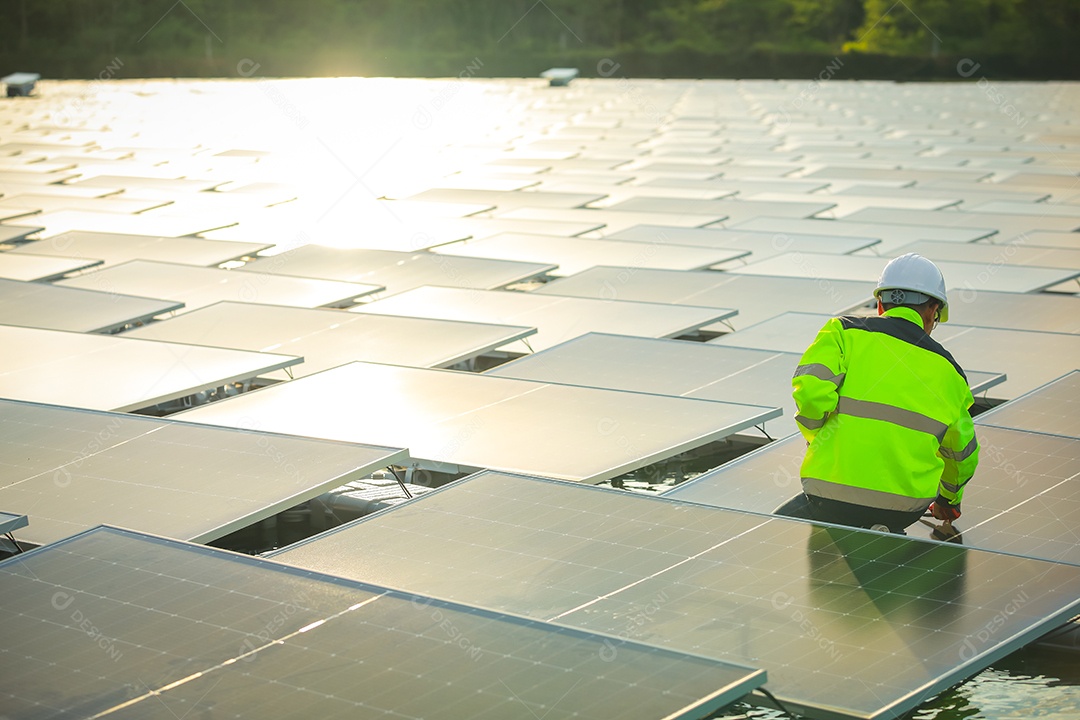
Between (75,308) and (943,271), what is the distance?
29.3ft

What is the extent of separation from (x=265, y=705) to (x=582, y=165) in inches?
986

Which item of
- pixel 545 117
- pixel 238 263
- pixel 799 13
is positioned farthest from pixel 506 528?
pixel 799 13

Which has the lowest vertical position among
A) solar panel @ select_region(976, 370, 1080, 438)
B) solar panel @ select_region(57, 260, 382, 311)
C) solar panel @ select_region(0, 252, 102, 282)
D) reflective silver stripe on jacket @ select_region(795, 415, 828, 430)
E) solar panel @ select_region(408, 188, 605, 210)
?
solar panel @ select_region(408, 188, 605, 210)

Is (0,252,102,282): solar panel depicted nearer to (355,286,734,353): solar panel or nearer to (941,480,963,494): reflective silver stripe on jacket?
(355,286,734,353): solar panel

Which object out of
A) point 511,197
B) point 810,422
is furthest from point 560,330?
point 511,197

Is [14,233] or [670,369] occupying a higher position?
[670,369]

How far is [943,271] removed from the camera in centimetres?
1488

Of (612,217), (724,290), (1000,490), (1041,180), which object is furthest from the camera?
(1041,180)

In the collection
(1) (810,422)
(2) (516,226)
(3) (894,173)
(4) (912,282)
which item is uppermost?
(4) (912,282)

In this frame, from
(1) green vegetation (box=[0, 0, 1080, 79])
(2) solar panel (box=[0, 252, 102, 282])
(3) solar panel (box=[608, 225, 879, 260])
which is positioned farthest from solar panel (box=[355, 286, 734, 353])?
(1) green vegetation (box=[0, 0, 1080, 79])

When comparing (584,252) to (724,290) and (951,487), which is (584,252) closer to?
(724,290)

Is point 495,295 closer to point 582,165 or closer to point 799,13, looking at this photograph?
point 582,165

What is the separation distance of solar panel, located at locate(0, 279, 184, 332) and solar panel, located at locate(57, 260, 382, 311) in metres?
0.67

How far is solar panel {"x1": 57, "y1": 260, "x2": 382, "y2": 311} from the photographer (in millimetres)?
13672
